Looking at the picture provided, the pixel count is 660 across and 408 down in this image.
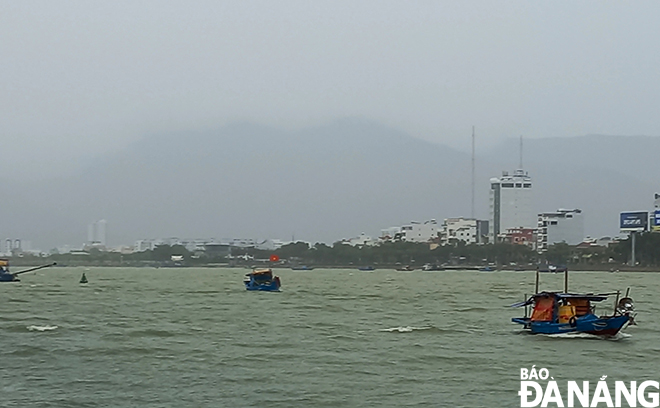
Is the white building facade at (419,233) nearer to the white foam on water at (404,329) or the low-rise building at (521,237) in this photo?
the low-rise building at (521,237)

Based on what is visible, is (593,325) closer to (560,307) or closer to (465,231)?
(560,307)

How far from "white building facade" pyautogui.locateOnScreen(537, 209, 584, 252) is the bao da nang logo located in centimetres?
13841

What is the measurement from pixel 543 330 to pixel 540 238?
13317cm

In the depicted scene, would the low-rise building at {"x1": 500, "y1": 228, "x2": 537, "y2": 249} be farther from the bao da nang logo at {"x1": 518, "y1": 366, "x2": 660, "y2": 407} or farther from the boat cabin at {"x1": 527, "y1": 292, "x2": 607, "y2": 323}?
the bao da nang logo at {"x1": 518, "y1": 366, "x2": 660, "y2": 407}

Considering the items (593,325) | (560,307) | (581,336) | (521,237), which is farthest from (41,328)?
(521,237)

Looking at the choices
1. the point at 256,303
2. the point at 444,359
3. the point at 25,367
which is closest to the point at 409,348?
the point at 444,359

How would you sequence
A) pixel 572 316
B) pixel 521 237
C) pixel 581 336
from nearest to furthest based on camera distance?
pixel 581 336 → pixel 572 316 → pixel 521 237

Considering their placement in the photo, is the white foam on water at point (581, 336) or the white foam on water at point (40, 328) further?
the white foam on water at point (40, 328)

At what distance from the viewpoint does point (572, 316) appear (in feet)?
87.3

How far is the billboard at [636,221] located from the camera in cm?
11325

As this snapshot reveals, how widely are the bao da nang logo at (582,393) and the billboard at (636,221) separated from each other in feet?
320

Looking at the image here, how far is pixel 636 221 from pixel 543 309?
90.9m

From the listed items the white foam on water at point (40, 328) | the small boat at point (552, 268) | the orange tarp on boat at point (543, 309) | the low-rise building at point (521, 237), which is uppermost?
the low-rise building at point (521, 237)

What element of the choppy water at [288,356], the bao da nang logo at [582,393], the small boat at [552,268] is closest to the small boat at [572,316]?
the choppy water at [288,356]
